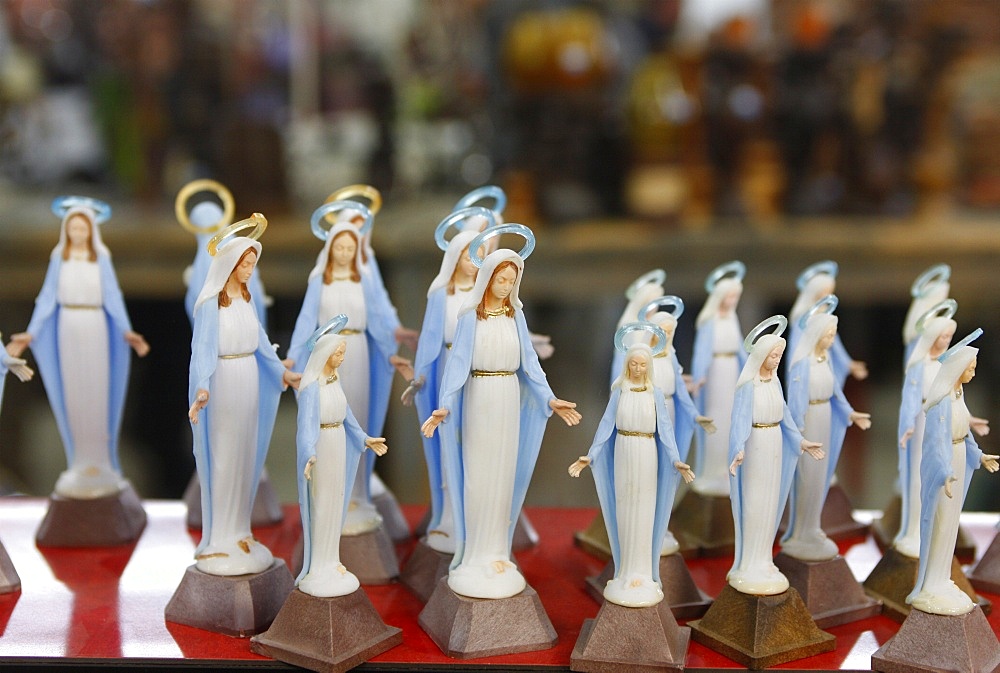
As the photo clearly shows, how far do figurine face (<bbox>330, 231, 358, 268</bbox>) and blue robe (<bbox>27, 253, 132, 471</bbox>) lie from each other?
1.94 ft

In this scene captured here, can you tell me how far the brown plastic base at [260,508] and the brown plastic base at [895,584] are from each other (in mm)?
1555

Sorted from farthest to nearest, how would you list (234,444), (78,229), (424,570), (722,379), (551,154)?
(551,154) < (722,379) < (78,229) < (424,570) < (234,444)

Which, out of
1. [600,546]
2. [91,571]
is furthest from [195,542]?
[600,546]

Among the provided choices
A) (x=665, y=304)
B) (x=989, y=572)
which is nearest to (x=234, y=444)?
(x=665, y=304)

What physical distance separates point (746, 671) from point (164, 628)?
48.4 inches

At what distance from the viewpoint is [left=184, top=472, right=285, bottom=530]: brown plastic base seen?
3223 mm

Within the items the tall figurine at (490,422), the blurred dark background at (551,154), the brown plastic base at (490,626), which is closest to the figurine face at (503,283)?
the tall figurine at (490,422)

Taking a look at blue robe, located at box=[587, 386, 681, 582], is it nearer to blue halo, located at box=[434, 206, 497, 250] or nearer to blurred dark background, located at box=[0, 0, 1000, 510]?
blue halo, located at box=[434, 206, 497, 250]

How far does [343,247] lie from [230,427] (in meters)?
0.52

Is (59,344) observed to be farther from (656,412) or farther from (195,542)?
(656,412)

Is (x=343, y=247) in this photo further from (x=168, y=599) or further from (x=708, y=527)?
(x=708, y=527)

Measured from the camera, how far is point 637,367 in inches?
94.7

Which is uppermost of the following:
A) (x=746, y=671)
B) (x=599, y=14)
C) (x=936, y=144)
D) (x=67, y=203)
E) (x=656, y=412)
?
(x=599, y=14)

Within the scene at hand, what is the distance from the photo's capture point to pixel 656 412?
2.44 metres
